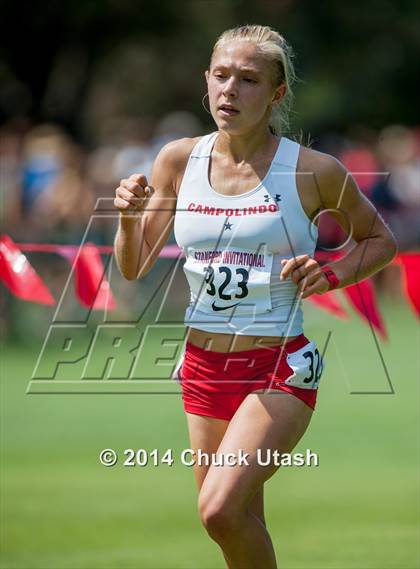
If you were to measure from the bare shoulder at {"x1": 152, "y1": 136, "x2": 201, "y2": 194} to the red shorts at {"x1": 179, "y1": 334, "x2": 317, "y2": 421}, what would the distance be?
2.39 ft

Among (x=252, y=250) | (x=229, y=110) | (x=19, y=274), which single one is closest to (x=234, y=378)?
(x=252, y=250)

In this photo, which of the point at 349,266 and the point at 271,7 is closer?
the point at 349,266

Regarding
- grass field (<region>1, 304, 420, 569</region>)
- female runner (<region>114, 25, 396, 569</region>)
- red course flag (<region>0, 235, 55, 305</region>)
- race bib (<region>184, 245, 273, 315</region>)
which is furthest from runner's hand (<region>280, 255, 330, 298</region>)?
red course flag (<region>0, 235, 55, 305</region>)

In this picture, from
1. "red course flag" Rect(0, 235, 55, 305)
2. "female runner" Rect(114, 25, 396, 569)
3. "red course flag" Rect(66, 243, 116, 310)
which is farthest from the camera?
"red course flag" Rect(66, 243, 116, 310)

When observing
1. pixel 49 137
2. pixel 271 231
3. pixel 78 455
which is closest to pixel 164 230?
pixel 271 231

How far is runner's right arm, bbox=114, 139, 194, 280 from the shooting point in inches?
218

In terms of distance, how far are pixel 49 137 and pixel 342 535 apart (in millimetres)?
11905

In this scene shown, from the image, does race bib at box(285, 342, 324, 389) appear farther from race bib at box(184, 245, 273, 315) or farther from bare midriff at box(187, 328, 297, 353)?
race bib at box(184, 245, 273, 315)

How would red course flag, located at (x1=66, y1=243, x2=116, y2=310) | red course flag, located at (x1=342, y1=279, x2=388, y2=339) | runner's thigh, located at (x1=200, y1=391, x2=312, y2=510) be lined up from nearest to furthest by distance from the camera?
runner's thigh, located at (x1=200, y1=391, x2=312, y2=510)
red course flag, located at (x1=342, y1=279, x2=388, y2=339)
red course flag, located at (x1=66, y1=243, x2=116, y2=310)

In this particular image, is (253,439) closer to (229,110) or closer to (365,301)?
(229,110)

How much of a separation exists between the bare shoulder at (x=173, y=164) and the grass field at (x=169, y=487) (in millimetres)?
2196

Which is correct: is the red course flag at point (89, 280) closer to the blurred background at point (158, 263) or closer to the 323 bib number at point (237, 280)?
the blurred background at point (158, 263)

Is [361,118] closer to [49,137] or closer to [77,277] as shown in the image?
[49,137]

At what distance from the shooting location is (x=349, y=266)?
5434 mm
